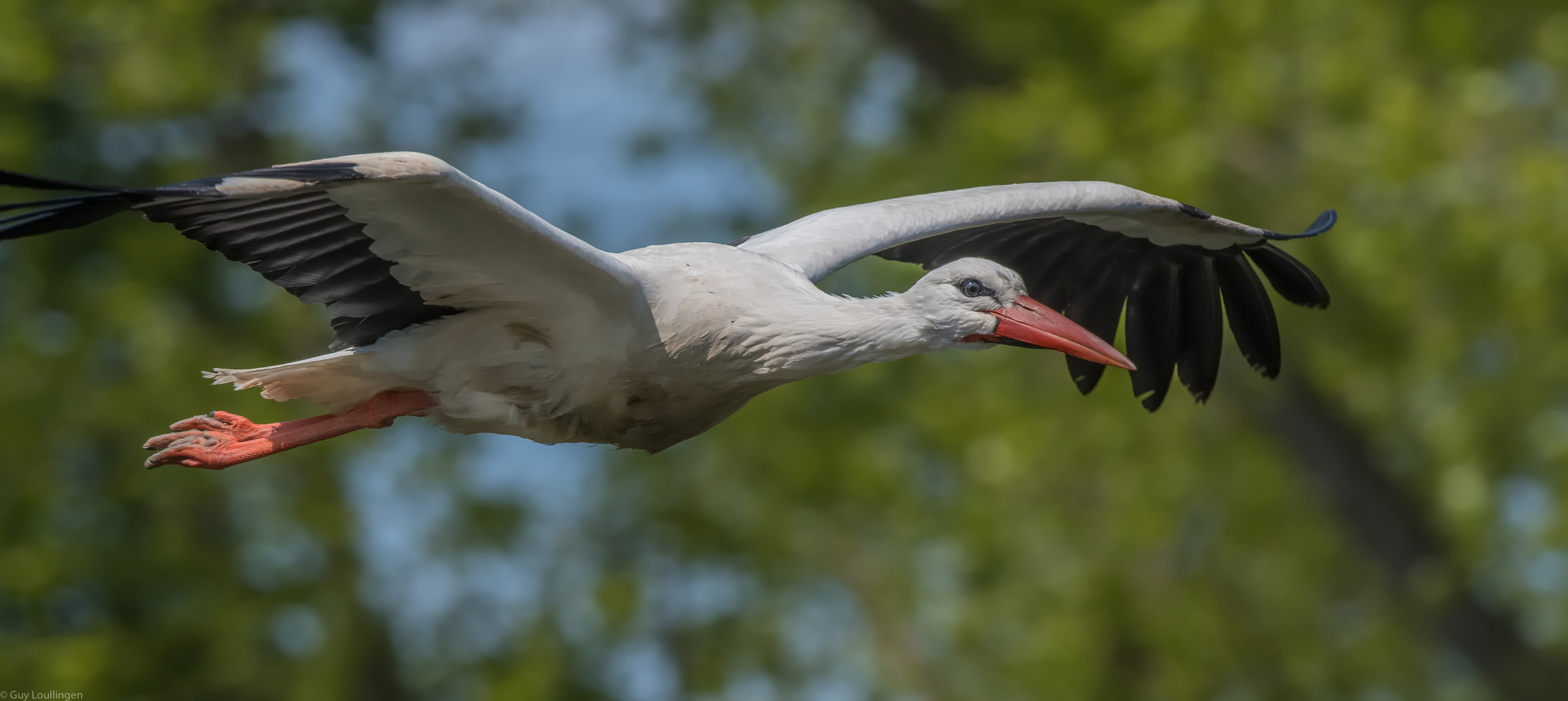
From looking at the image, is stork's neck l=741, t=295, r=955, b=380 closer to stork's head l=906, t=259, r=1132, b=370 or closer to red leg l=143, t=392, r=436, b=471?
stork's head l=906, t=259, r=1132, b=370

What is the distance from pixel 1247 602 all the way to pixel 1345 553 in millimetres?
1606

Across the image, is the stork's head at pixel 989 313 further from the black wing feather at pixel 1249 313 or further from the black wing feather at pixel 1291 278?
the black wing feather at pixel 1249 313

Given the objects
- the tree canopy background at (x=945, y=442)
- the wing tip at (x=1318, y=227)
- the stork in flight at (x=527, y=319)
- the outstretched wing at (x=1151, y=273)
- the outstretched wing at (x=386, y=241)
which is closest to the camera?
the outstretched wing at (x=386, y=241)

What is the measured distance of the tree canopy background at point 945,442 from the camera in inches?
491

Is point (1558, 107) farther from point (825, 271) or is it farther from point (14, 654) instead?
point (14, 654)

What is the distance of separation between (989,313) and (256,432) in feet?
8.32

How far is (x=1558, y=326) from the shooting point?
13.2 m

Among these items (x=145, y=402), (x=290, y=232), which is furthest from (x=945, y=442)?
(x=290, y=232)

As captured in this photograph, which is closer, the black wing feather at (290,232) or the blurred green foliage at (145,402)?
the black wing feather at (290,232)

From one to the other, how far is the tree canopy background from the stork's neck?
649 cm

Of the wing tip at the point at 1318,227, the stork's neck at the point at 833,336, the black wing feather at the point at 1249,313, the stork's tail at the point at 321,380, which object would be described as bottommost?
the stork's tail at the point at 321,380

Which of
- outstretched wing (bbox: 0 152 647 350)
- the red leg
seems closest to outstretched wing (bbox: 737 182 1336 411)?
outstretched wing (bbox: 0 152 647 350)

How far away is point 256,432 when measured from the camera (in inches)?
227

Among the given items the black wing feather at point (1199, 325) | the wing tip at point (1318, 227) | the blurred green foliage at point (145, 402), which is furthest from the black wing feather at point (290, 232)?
the blurred green foliage at point (145, 402)
